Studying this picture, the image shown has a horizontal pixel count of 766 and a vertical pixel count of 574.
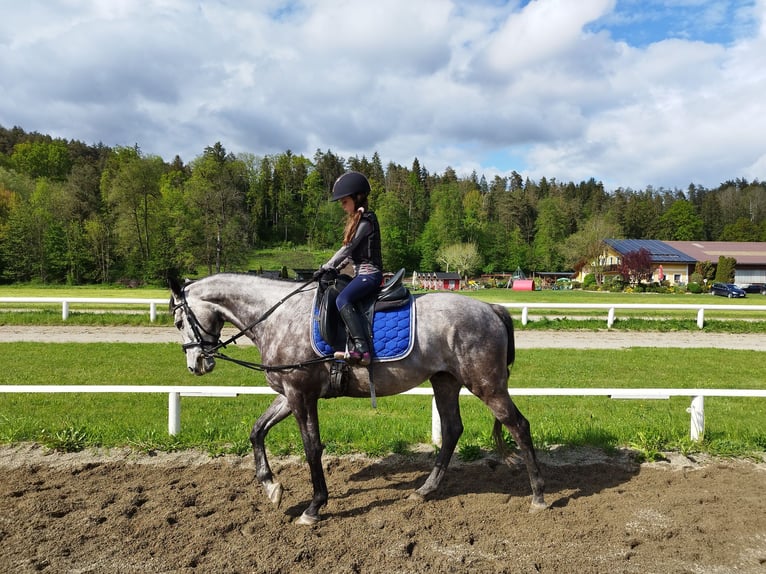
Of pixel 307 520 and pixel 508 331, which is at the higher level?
pixel 508 331

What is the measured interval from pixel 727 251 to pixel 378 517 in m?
92.1

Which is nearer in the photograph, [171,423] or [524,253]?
[171,423]

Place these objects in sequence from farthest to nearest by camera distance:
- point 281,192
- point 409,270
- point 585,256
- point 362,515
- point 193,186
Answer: point 281,192 → point 409,270 → point 585,256 → point 193,186 → point 362,515

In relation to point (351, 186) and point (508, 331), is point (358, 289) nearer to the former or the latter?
point (351, 186)

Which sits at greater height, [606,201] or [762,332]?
[606,201]

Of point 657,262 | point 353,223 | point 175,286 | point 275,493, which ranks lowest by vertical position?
point 275,493

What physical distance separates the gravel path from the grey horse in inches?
391

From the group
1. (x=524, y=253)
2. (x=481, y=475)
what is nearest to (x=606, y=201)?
(x=524, y=253)

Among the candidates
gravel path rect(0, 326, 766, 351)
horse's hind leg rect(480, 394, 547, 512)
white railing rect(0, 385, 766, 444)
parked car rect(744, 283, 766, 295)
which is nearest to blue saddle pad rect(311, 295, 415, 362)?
horse's hind leg rect(480, 394, 547, 512)

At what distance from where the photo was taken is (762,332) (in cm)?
1839

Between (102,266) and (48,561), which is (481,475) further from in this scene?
(102,266)

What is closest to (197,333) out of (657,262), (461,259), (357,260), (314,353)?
(314,353)

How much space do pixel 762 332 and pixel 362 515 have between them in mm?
19403

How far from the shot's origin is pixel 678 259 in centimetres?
7400
